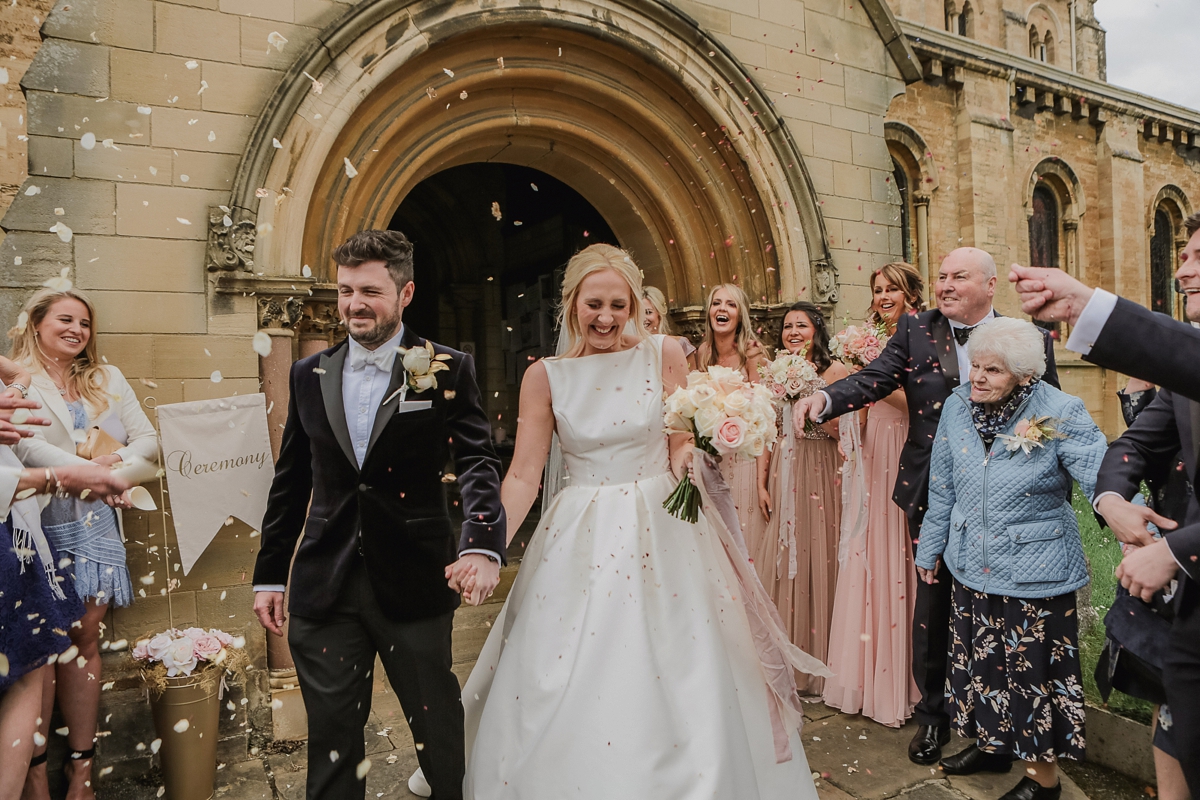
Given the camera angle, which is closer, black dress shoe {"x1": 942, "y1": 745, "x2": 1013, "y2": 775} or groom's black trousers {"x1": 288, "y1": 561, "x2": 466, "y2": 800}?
groom's black trousers {"x1": 288, "y1": 561, "x2": 466, "y2": 800}

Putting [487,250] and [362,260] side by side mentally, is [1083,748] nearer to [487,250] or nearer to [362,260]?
[362,260]

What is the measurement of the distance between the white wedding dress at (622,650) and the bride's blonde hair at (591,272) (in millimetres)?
113

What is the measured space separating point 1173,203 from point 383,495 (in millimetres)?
21599

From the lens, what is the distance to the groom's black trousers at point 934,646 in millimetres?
3525

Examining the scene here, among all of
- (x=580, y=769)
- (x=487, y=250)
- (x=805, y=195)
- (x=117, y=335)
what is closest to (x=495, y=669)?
(x=580, y=769)

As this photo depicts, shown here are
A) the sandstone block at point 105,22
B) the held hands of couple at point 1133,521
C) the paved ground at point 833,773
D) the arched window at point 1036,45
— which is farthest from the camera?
the arched window at point 1036,45

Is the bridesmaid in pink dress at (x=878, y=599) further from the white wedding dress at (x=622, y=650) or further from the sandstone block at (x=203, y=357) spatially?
the sandstone block at (x=203, y=357)

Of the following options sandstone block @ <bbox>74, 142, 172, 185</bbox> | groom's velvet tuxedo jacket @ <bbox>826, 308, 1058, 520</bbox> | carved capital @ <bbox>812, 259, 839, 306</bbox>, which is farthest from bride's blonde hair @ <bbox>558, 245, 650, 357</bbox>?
carved capital @ <bbox>812, 259, 839, 306</bbox>

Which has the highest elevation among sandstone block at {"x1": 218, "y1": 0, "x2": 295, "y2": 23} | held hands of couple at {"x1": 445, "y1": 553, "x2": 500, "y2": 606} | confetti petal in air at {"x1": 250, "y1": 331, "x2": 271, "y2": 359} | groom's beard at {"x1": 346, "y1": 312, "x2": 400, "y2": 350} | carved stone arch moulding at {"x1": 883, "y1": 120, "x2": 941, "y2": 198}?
carved stone arch moulding at {"x1": 883, "y1": 120, "x2": 941, "y2": 198}

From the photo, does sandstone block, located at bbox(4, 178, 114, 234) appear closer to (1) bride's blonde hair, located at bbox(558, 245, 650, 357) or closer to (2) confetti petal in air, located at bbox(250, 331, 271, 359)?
(2) confetti petal in air, located at bbox(250, 331, 271, 359)

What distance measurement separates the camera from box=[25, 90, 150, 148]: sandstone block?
3705 millimetres

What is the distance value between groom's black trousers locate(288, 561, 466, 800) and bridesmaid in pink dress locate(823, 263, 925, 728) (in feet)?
7.16

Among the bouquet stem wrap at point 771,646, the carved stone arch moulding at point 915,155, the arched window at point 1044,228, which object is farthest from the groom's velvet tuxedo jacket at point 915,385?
the arched window at point 1044,228

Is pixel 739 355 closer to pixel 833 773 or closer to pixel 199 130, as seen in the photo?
pixel 833 773
